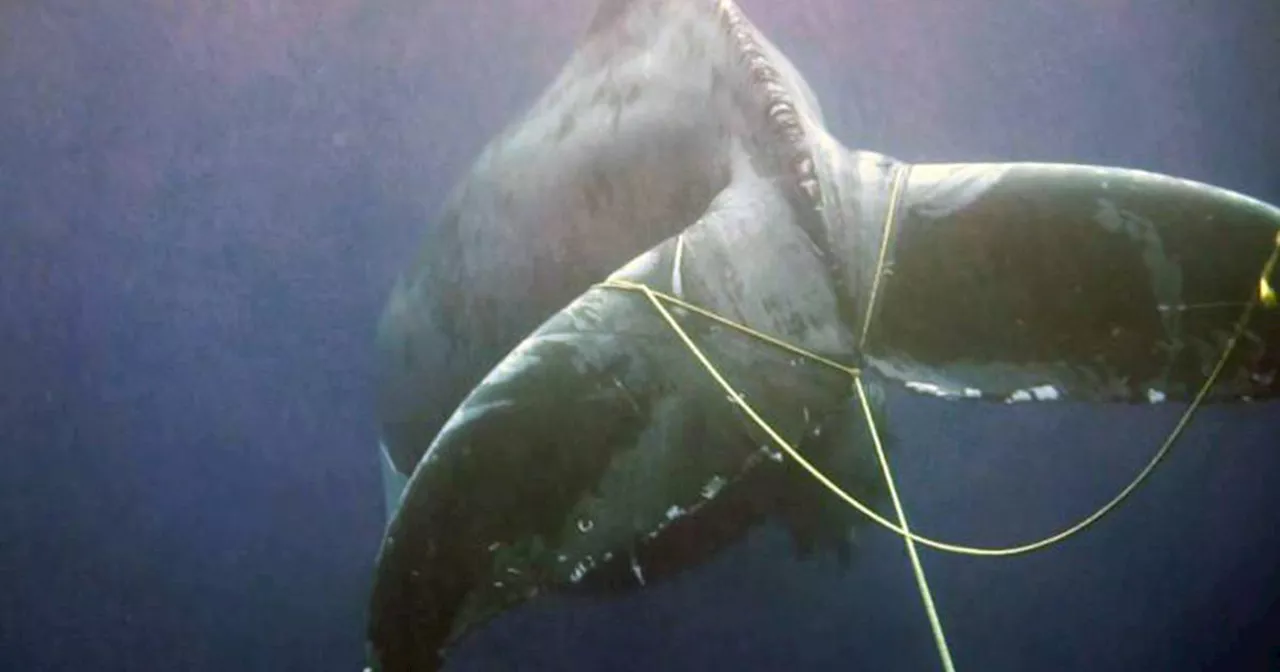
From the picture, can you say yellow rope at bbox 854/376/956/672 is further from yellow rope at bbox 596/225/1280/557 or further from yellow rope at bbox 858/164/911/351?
yellow rope at bbox 858/164/911/351

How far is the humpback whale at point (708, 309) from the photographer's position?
1224 millimetres

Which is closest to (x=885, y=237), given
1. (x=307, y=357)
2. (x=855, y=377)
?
(x=855, y=377)

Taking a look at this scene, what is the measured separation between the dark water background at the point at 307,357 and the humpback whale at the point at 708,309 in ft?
0.14

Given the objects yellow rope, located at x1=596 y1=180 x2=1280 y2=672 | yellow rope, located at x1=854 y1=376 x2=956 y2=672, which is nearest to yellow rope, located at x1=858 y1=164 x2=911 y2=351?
yellow rope, located at x1=596 y1=180 x2=1280 y2=672

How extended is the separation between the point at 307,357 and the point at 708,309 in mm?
439

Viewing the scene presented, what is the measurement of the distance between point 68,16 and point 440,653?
80 cm

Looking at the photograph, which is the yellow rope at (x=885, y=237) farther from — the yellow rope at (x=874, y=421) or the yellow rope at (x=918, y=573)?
the yellow rope at (x=918, y=573)

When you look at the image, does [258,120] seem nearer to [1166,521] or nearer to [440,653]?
Answer: [440,653]

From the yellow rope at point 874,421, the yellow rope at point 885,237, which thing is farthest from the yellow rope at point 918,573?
the yellow rope at point 885,237

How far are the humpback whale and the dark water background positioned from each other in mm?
42

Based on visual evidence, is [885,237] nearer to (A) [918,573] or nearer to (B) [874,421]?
(B) [874,421]

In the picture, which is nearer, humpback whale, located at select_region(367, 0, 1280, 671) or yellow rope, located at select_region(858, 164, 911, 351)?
humpback whale, located at select_region(367, 0, 1280, 671)

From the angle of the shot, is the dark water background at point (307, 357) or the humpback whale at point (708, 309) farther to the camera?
the dark water background at point (307, 357)

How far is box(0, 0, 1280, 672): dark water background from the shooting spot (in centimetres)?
136
